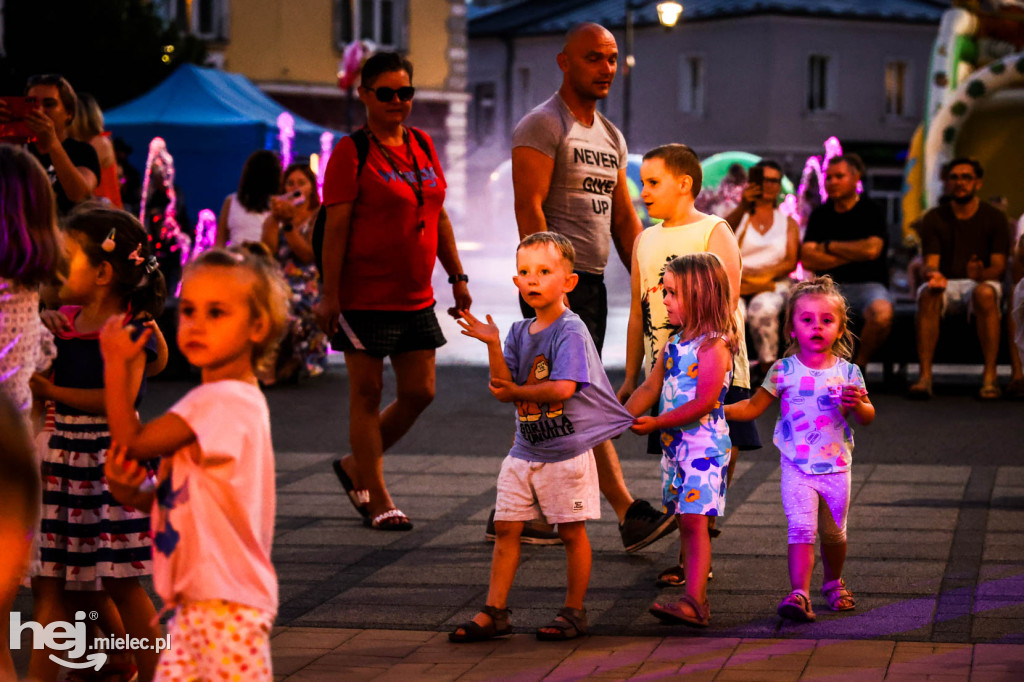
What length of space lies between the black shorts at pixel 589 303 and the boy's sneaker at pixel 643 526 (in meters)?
0.73

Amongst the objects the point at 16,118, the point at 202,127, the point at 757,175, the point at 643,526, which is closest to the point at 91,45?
the point at 202,127

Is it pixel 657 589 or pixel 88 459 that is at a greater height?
pixel 88 459

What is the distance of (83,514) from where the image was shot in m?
4.62

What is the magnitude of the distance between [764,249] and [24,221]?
826cm

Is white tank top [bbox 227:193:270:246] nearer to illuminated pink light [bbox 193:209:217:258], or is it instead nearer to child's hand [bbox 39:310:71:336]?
child's hand [bbox 39:310:71:336]

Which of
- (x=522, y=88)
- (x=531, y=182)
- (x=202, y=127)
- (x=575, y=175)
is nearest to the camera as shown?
(x=531, y=182)

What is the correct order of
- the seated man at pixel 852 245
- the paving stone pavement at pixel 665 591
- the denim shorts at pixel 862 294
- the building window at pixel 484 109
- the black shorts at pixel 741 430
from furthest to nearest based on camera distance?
1. the building window at pixel 484 109
2. the denim shorts at pixel 862 294
3. the seated man at pixel 852 245
4. the black shorts at pixel 741 430
5. the paving stone pavement at pixel 665 591

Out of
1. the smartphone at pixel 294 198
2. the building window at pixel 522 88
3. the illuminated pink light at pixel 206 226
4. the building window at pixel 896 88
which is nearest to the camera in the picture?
the smartphone at pixel 294 198

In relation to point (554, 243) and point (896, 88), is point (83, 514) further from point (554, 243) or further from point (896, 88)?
point (896, 88)

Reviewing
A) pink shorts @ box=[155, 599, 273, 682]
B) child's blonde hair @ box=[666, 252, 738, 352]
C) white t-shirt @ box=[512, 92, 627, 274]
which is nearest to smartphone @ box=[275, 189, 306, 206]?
white t-shirt @ box=[512, 92, 627, 274]

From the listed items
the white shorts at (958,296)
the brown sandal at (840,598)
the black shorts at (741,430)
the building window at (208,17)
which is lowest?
the brown sandal at (840,598)

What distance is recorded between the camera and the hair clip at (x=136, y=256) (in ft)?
15.5

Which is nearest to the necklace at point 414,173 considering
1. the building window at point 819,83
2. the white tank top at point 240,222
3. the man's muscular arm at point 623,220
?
the man's muscular arm at point 623,220

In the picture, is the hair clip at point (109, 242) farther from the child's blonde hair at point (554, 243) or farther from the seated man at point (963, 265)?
the seated man at point (963, 265)
